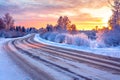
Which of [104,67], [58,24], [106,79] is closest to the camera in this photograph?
[106,79]

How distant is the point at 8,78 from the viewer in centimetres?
1088

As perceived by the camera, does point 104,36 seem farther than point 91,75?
Yes

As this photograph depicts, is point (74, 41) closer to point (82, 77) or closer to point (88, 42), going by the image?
point (88, 42)

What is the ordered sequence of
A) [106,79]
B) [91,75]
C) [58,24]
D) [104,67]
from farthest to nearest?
[58,24]
[104,67]
[91,75]
[106,79]

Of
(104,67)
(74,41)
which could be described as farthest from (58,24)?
(104,67)

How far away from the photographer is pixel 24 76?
11133 millimetres

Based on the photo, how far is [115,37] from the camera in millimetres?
27672

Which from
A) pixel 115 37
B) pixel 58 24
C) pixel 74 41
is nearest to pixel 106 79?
pixel 115 37

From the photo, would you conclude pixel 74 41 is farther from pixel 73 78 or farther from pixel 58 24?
pixel 58 24

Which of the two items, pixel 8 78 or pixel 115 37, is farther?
pixel 115 37

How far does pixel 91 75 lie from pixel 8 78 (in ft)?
10.7

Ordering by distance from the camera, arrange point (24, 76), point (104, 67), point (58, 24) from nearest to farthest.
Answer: point (24, 76), point (104, 67), point (58, 24)

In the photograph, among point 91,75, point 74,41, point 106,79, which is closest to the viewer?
point 106,79

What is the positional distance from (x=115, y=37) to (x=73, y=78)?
1861 cm
